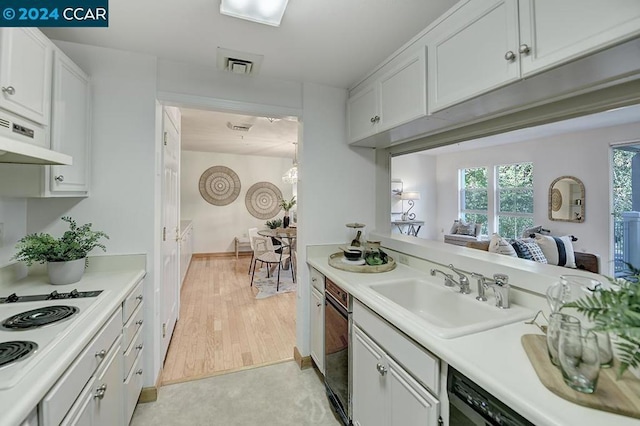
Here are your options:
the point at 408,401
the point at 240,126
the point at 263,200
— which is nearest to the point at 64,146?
the point at 408,401

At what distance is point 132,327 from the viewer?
65.0 inches

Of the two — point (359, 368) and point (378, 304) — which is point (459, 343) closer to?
point (378, 304)

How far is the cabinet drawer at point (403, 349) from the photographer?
0.97 m

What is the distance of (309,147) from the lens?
230 cm

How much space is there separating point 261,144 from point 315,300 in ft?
13.2

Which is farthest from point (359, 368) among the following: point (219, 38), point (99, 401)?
point (219, 38)

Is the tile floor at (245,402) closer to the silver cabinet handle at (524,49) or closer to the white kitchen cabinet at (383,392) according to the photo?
the white kitchen cabinet at (383,392)

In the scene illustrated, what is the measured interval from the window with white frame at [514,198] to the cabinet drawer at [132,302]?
6.69 metres

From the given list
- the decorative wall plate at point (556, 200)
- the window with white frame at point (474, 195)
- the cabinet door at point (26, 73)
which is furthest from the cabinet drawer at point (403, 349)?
the window with white frame at point (474, 195)

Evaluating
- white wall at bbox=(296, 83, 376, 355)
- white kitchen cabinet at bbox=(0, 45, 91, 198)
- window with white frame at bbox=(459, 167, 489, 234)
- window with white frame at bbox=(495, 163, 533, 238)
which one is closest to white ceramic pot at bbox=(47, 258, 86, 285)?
white kitchen cabinet at bbox=(0, 45, 91, 198)

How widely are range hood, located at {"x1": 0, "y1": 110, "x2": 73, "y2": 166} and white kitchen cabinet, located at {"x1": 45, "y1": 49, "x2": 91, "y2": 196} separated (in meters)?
0.11

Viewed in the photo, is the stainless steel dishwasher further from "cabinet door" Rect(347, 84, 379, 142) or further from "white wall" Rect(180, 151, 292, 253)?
"white wall" Rect(180, 151, 292, 253)

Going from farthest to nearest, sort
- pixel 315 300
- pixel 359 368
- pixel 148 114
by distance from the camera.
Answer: pixel 315 300
pixel 148 114
pixel 359 368

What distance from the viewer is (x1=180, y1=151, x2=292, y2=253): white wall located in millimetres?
6438
